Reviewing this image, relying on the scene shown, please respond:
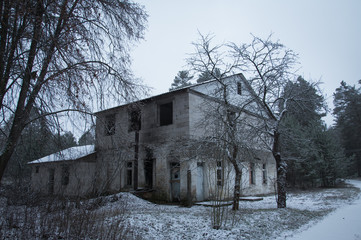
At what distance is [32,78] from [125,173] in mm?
13616

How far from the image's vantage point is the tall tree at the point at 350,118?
44875 mm

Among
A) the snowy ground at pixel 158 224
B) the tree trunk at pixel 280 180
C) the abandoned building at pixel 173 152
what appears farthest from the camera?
the abandoned building at pixel 173 152

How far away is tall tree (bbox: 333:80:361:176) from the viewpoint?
4488cm

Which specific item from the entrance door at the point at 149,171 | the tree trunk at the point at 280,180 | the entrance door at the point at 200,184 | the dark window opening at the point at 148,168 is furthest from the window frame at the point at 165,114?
the tree trunk at the point at 280,180

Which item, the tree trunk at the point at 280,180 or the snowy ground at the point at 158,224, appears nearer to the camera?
the snowy ground at the point at 158,224

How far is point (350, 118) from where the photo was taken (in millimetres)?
46250

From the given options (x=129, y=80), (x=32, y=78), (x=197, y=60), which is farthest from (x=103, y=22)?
(x=197, y=60)

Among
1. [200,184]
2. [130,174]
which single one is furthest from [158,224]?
[130,174]

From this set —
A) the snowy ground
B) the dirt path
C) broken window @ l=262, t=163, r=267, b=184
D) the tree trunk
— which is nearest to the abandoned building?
the tree trunk

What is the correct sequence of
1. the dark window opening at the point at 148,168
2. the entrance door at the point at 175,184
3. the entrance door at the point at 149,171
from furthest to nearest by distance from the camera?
1. the entrance door at the point at 149,171
2. the dark window opening at the point at 148,168
3. the entrance door at the point at 175,184

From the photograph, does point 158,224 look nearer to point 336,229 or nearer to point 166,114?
point 336,229

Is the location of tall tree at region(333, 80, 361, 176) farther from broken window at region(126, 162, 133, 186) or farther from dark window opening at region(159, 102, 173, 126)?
broken window at region(126, 162, 133, 186)

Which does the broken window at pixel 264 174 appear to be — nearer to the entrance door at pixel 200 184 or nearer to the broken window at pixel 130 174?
the entrance door at pixel 200 184

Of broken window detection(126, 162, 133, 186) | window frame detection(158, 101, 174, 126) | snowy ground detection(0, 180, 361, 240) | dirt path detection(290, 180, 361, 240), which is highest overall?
window frame detection(158, 101, 174, 126)
